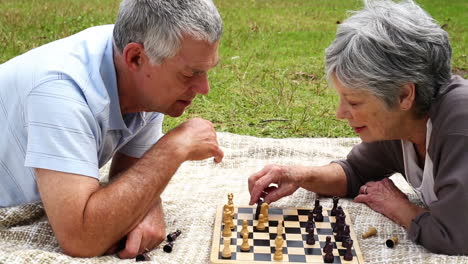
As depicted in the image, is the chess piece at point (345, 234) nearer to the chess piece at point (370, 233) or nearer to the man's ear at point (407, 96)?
the chess piece at point (370, 233)

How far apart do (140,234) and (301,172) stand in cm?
116

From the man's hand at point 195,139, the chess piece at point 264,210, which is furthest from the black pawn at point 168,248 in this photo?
the chess piece at point 264,210

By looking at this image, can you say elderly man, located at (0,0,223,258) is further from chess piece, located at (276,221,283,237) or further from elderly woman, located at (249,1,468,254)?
elderly woman, located at (249,1,468,254)

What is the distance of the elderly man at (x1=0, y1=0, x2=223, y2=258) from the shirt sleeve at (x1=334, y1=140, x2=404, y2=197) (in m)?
0.99

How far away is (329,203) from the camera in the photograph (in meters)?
3.92

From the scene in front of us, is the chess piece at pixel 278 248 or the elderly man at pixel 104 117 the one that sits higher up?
the elderly man at pixel 104 117

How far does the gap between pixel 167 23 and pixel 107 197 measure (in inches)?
36.0

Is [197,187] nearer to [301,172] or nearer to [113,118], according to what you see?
[301,172]

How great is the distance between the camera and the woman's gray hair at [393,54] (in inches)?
118

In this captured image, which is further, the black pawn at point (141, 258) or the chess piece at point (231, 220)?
the chess piece at point (231, 220)

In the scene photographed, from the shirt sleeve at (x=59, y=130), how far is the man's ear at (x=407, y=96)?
5.20 feet

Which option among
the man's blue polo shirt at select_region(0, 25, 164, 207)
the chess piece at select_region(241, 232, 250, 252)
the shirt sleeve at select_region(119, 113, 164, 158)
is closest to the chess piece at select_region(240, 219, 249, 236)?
the chess piece at select_region(241, 232, 250, 252)

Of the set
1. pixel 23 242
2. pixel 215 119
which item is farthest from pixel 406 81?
pixel 215 119

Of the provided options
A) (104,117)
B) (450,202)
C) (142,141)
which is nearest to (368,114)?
(450,202)
